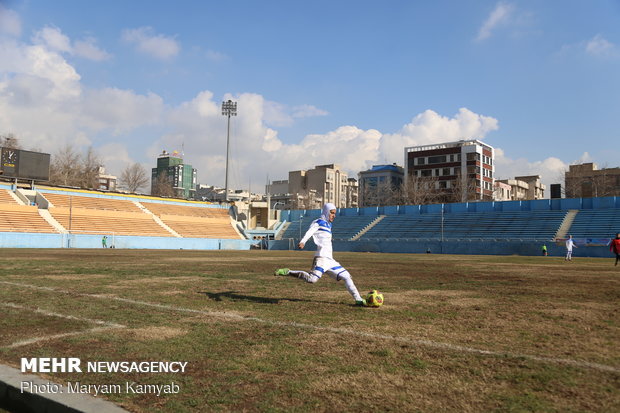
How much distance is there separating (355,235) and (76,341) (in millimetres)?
61953

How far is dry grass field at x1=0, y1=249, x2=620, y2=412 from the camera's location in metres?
4.25

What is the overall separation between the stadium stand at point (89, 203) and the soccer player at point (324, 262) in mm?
58035

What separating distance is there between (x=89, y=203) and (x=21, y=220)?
12.1m

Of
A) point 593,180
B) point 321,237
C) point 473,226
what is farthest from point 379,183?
point 321,237

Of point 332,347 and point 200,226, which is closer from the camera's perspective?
point 332,347

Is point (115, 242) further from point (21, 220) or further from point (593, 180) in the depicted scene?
point (593, 180)

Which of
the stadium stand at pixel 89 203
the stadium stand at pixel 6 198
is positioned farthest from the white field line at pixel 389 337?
the stadium stand at pixel 89 203

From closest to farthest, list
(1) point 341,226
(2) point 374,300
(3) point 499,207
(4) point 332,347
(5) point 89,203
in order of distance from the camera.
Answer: (4) point 332,347 < (2) point 374,300 < (5) point 89,203 < (3) point 499,207 < (1) point 341,226

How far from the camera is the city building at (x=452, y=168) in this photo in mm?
109394

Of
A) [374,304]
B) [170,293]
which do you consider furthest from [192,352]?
[170,293]

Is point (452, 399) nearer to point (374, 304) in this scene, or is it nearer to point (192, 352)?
point (192, 352)

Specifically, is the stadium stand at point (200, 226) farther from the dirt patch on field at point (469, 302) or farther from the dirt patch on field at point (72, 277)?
the dirt patch on field at point (469, 302)

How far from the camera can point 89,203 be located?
207ft

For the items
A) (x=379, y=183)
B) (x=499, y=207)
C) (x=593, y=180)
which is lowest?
(x=499, y=207)
